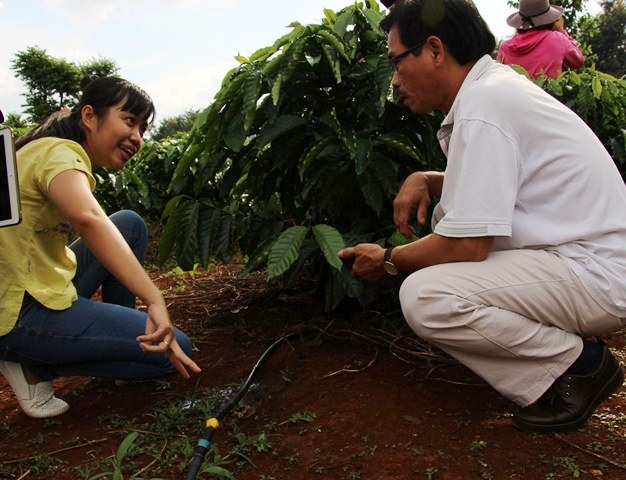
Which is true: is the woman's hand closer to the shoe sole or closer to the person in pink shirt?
the shoe sole

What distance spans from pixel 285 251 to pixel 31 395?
3.30 feet

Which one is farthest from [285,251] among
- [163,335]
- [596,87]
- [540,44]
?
[540,44]

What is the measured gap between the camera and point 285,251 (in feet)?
7.06

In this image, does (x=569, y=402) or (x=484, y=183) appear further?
(x=569, y=402)

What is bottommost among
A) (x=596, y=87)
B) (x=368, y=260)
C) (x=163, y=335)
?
(x=163, y=335)

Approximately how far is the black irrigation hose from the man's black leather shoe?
0.88 meters

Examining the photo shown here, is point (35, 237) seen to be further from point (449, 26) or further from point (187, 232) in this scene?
point (449, 26)

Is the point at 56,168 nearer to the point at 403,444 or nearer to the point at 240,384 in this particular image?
A: the point at 240,384

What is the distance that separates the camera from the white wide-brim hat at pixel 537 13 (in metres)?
3.63

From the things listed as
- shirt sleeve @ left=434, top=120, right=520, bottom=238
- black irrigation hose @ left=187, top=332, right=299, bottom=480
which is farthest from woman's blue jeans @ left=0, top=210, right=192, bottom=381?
shirt sleeve @ left=434, top=120, right=520, bottom=238

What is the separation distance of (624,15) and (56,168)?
84.0 ft

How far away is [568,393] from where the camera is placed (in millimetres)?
1742

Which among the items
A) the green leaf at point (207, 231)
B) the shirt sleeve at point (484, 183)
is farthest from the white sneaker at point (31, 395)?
the shirt sleeve at point (484, 183)

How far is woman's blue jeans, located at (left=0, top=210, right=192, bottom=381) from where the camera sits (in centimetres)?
200
